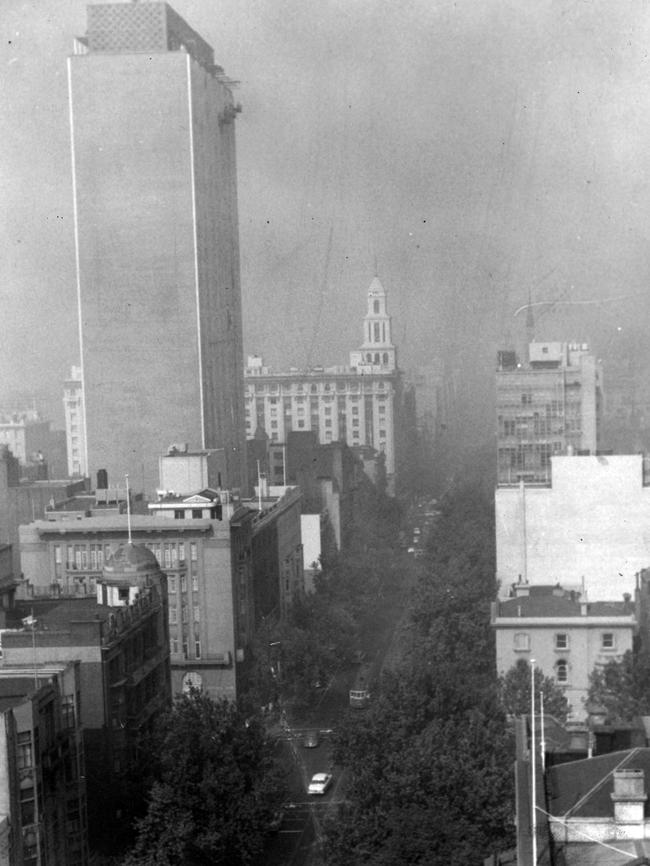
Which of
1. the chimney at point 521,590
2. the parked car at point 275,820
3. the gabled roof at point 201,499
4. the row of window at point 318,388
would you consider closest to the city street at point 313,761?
the parked car at point 275,820

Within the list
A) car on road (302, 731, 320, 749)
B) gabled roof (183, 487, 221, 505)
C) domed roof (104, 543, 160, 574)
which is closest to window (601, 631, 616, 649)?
car on road (302, 731, 320, 749)

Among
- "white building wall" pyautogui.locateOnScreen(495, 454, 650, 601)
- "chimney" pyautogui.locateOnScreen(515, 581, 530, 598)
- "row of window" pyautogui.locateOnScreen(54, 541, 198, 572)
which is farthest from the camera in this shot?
"white building wall" pyautogui.locateOnScreen(495, 454, 650, 601)

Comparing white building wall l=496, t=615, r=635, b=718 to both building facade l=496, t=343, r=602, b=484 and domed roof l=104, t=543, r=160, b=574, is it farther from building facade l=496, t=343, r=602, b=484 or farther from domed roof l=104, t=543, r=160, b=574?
building facade l=496, t=343, r=602, b=484

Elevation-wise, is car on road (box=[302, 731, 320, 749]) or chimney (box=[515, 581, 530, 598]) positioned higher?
chimney (box=[515, 581, 530, 598])

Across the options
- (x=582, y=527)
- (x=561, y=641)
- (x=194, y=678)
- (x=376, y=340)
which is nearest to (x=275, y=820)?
(x=561, y=641)

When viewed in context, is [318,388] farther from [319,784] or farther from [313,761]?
[319,784]

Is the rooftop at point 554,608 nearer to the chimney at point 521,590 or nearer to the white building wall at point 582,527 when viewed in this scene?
the chimney at point 521,590

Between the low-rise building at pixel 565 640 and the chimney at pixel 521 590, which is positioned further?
the chimney at pixel 521 590
